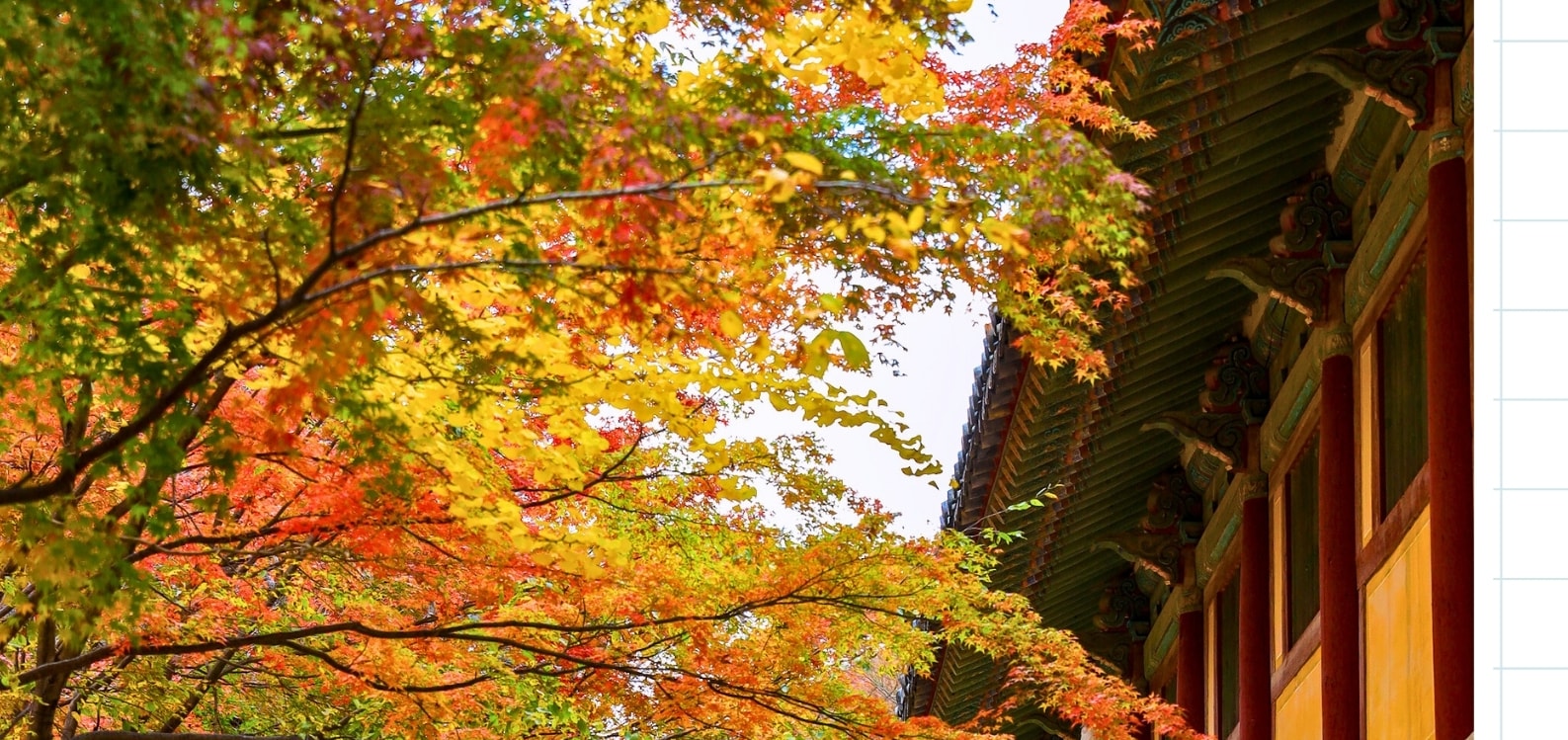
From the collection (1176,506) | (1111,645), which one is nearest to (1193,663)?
(1176,506)

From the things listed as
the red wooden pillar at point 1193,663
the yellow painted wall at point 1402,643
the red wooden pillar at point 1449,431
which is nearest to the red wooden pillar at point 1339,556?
the yellow painted wall at point 1402,643

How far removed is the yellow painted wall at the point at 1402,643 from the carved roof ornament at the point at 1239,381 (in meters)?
3.13

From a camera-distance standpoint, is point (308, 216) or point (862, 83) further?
point (862, 83)

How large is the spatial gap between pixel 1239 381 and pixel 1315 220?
2.79 m

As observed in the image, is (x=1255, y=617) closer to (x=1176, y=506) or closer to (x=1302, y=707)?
(x=1302, y=707)

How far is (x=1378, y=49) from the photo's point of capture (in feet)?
33.2

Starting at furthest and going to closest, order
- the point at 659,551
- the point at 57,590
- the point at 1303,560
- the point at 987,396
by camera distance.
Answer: the point at 987,396 → the point at 1303,560 → the point at 659,551 → the point at 57,590

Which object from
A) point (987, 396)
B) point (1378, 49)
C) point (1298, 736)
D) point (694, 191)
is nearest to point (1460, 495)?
point (1378, 49)

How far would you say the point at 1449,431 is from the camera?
30.6 ft

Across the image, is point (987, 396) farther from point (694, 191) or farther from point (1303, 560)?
point (694, 191)

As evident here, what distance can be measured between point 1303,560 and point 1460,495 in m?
4.88

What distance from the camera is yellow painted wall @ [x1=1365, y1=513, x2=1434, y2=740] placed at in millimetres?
10641

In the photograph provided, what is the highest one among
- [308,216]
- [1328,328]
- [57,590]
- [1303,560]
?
[1328,328]

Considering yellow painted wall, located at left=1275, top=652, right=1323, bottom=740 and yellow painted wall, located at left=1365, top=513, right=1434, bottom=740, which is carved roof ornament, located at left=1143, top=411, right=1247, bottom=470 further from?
yellow painted wall, located at left=1365, top=513, right=1434, bottom=740
